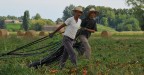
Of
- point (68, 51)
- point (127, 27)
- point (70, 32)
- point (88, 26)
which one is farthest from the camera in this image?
point (127, 27)

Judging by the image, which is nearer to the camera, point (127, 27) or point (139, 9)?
point (139, 9)

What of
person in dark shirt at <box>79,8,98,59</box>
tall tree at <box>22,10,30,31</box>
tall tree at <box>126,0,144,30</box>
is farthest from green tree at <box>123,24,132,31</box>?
person in dark shirt at <box>79,8,98,59</box>

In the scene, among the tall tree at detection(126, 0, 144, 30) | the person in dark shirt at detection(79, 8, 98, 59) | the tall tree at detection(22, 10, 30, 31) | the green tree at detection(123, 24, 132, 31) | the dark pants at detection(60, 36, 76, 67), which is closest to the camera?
the dark pants at detection(60, 36, 76, 67)

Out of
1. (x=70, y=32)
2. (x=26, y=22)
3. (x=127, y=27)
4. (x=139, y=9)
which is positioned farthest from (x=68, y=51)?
(x=127, y=27)

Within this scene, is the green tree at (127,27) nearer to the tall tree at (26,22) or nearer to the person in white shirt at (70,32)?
the tall tree at (26,22)

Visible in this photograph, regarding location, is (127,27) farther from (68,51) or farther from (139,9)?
(68,51)

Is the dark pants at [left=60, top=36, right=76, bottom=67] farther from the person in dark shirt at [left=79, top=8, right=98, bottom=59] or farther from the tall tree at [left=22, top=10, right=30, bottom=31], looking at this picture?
the tall tree at [left=22, top=10, right=30, bottom=31]

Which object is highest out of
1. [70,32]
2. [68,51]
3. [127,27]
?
[70,32]

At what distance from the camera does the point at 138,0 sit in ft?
266

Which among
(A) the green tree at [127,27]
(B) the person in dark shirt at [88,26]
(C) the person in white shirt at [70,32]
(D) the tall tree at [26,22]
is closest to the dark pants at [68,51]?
(C) the person in white shirt at [70,32]

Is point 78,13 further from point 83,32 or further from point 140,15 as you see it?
point 140,15

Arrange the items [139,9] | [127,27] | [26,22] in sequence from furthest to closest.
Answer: [127,27] < [26,22] < [139,9]

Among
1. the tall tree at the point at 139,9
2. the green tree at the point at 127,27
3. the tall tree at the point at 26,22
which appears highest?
the tall tree at the point at 139,9

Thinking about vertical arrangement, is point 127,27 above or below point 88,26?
below
